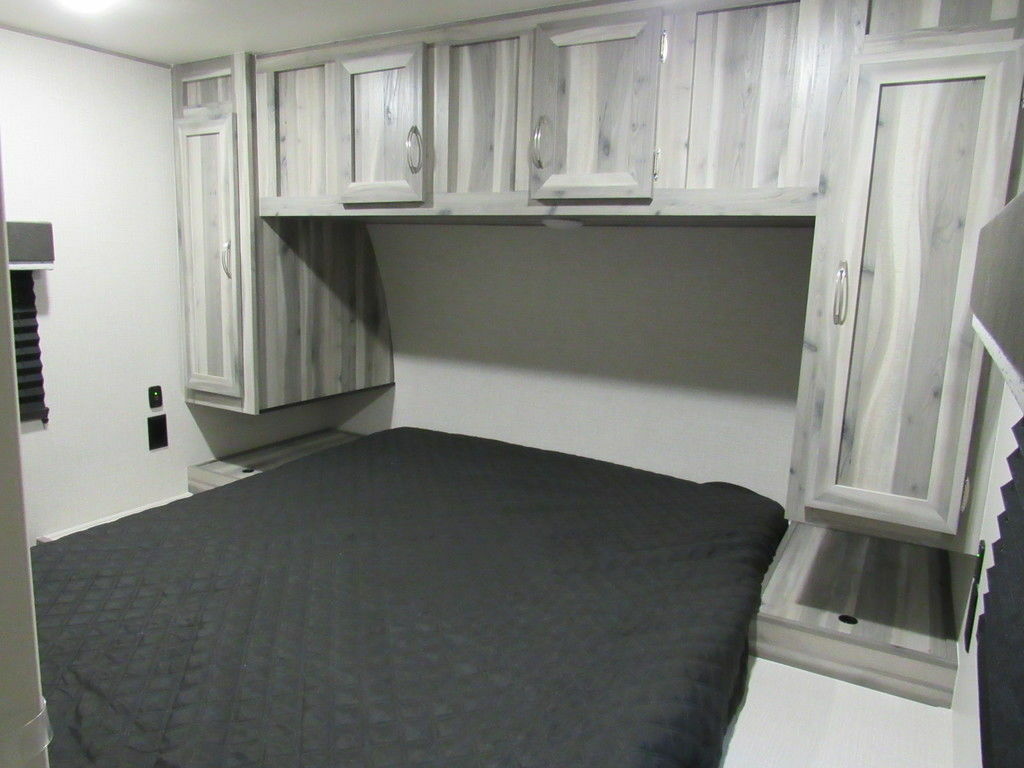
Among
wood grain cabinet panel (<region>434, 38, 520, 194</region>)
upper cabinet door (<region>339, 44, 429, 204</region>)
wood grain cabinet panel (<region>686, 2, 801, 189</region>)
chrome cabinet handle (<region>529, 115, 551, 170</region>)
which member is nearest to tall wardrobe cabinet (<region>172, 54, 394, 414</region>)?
upper cabinet door (<region>339, 44, 429, 204</region>)

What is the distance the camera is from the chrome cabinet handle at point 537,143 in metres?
1.94

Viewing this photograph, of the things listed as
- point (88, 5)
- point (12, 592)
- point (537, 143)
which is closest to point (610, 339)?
point (537, 143)

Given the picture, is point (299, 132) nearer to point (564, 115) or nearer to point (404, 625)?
point (564, 115)

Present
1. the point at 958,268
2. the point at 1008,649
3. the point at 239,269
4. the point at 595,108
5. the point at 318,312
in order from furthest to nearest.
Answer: the point at 318,312 → the point at 239,269 → the point at 595,108 → the point at 958,268 → the point at 1008,649

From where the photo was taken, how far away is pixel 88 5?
192 centimetres

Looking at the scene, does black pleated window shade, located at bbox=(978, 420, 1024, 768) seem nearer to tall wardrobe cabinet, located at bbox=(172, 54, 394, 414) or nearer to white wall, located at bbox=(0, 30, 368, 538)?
tall wardrobe cabinet, located at bbox=(172, 54, 394, 414)

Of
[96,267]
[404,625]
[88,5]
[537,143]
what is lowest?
[404,625]

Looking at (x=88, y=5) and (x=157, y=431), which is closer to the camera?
(x=88, y=5)

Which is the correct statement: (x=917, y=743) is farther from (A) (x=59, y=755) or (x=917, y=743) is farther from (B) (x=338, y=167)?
(B) (x=338, y=167)

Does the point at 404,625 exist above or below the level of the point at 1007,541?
below

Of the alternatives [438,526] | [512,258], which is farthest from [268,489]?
[512,258]

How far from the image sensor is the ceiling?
1912 millimetres

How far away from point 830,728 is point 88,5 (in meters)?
2.60

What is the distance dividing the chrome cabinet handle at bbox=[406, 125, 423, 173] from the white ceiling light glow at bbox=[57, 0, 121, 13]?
848 millimetres
